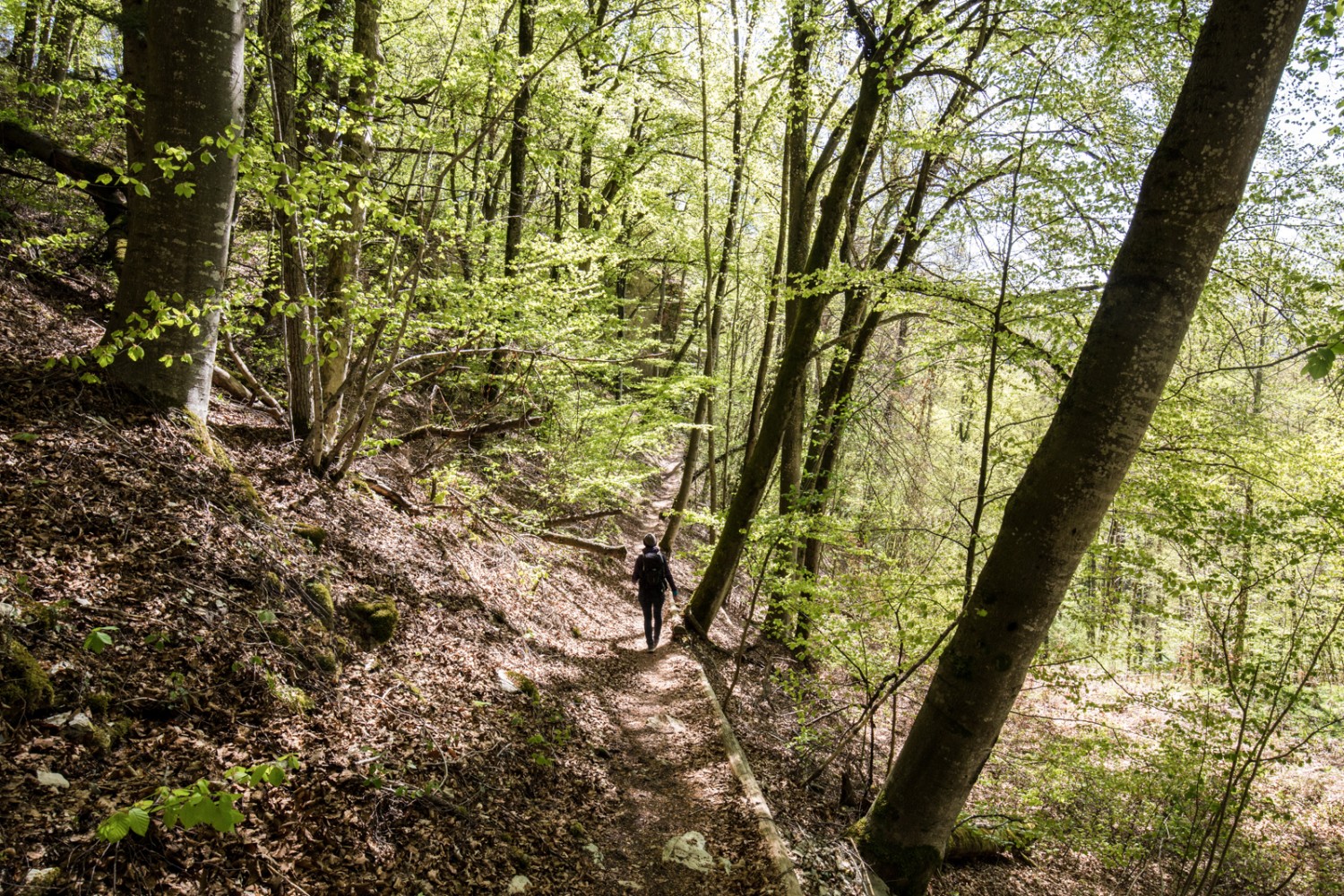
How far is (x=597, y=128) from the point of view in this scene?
12.0 meters

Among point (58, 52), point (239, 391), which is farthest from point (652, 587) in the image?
point (58, 52)

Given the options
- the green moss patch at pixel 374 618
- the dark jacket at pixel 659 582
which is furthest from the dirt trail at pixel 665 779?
the green moss patch at pixel 374 618

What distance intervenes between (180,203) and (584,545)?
27.5ft

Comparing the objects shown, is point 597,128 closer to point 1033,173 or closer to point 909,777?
point 1033,173

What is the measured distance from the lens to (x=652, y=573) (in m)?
9.40

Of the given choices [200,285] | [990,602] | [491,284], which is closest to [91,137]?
[200,285]

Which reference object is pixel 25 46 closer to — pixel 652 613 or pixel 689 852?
pixel 652 613

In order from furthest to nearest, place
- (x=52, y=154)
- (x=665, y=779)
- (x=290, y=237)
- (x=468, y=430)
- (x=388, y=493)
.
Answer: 1. (x=468, y=430)
2. (x=388, y=493)
3. (x=52, y=154)
4. (x=665, y=779)
5. (x=290, y=237)

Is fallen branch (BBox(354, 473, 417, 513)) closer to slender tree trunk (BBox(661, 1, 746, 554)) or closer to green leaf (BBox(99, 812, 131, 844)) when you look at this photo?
slender tree trunk (BBox(661, 1, 746, 554))

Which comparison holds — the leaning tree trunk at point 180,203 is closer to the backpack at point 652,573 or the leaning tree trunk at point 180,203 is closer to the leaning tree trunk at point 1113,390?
the leaning tree trunk at point 1113,390

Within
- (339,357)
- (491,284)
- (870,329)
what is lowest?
(339,357)

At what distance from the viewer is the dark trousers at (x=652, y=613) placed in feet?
31.0

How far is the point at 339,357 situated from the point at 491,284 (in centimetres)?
183

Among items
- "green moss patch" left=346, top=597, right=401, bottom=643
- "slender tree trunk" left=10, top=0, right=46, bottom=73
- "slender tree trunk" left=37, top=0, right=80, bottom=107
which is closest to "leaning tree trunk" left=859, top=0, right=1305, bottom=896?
"green moss patch" left=346, top=597, right=401, bottom=643
